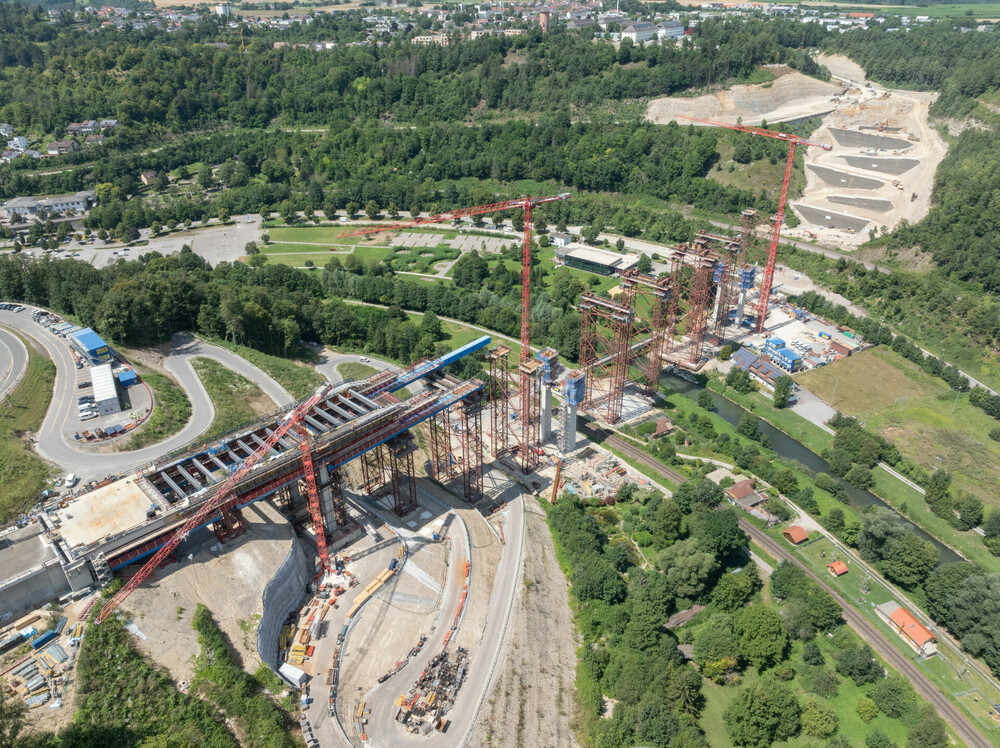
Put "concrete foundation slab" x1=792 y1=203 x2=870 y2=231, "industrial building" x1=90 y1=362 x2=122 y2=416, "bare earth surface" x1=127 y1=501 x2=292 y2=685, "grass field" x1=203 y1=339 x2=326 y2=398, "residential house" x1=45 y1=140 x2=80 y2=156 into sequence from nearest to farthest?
1. "bare earth surface" x1=127 y1=501 x2=292 y2=685
2. "industrial building" x1=90 y1=362 x2=122 y2=416
3. "grass field" x1=203 y1=339 x2=326 y2=398
4. "concrete foundation slab" x1=792 y1=203 x2=870 y2=231
5. "residential house" x1=45 y1=140 x2=80 y2=156

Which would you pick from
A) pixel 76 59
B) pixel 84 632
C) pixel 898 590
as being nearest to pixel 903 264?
pixel 898 590

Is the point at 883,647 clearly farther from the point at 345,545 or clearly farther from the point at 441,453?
the point at 345,545

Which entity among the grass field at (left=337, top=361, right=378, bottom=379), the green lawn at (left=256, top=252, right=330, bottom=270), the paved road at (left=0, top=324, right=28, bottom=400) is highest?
the paved road at (left=0, top=324, right=28, bottom=400)

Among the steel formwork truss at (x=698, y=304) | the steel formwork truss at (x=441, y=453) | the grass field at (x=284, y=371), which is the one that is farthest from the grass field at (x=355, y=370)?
the steel formwork truss at (x=698, y=304)

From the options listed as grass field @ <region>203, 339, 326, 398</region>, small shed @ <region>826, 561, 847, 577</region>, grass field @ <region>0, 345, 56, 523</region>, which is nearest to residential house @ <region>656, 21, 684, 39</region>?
grass field @ <region>203, 339, 326, 398</region>

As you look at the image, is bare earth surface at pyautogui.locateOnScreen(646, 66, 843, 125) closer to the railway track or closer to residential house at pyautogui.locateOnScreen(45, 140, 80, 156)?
the railway track

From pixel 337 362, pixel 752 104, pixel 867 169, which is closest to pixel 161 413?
pixel 337 362

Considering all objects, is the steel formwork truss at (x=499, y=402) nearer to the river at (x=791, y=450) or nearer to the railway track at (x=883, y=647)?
the railway track at (x=883, y=647)
